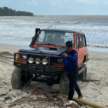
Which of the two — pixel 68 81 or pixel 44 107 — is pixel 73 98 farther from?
pixel 44 107

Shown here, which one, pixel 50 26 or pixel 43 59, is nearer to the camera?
pixel 43 59

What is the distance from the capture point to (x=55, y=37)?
1196cm

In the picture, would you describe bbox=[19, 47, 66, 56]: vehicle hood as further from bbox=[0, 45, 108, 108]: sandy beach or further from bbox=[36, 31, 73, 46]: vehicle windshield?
bbox=[0, 45, 108, 108]: sandy beach

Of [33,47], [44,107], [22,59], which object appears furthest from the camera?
[33,47]

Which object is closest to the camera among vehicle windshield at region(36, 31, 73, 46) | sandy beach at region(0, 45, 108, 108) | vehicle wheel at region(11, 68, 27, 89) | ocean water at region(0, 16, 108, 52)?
sandy beach at region(0, 45, 108, 108)

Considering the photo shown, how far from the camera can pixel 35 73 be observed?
35.5 feet

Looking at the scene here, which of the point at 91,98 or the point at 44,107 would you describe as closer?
the point at 44,107

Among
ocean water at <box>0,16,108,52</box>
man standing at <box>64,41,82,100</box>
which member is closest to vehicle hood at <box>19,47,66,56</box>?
man standing at <box>64,41,82,100</box>

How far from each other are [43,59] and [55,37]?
1.58 meters

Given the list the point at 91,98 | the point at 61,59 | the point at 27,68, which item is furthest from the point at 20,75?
the point at 91,98

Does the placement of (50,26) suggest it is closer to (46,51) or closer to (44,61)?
(46,51)

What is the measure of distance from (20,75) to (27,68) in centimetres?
48

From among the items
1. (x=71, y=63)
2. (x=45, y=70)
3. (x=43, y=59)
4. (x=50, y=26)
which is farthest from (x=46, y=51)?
(x=50, y=26)

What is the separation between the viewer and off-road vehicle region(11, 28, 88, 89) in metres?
10.5
